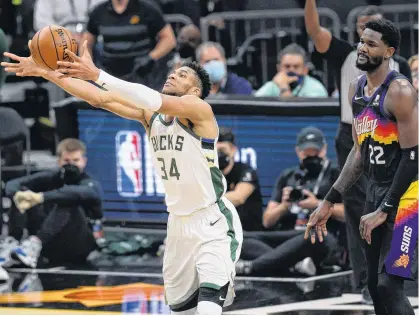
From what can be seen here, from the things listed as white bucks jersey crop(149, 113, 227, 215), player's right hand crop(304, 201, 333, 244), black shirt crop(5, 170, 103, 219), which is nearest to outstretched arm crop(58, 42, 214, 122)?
white bucks jersey crop(149, 113, 227, 215)

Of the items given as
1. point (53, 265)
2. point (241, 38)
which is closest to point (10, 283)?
point (53, 265)

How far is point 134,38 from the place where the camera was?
13289 millimetres

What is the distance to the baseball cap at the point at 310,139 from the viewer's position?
11.1 m

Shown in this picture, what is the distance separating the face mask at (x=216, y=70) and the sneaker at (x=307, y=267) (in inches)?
89.4

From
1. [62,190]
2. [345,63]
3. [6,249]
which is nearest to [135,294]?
[62,190]

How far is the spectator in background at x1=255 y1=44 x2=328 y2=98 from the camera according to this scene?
12148mm

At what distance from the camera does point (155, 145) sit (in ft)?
25.9

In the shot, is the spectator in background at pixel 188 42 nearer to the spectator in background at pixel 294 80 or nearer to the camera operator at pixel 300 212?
the spectator in background at pixel 294 80

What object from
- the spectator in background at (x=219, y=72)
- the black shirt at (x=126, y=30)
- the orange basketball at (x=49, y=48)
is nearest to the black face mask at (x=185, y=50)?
the black shirt at (x=126, y=30)

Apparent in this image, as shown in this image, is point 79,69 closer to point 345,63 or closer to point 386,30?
point 386,30

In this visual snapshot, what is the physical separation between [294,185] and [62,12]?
15.1ft

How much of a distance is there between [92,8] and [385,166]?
6.88 meters

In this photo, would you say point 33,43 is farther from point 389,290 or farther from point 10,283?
point 10,283

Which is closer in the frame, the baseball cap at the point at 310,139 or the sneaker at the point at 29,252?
the baseball cap at the point at 310,139
